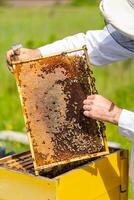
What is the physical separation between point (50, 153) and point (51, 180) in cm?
29

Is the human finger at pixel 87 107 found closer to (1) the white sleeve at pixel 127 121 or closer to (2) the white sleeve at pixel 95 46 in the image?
(1) the white sleeve at pixel 127 121

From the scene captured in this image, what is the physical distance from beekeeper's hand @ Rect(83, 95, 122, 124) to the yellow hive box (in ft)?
0.81

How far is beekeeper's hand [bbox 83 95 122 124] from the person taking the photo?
2521mm

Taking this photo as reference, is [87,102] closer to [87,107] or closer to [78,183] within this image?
[87,107]

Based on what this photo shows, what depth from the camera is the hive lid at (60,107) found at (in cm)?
264

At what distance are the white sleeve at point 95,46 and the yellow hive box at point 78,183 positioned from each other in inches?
21.3

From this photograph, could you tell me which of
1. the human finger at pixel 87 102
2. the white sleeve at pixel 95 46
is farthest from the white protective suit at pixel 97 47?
the human finger at pixel 87 102

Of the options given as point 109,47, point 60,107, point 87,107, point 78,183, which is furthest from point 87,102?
point 109,47

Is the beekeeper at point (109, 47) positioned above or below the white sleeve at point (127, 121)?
above

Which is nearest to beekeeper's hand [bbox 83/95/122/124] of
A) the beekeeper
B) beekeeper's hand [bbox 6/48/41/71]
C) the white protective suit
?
the beekeeper

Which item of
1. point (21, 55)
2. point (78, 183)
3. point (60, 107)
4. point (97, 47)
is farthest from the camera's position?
point (97, 47)

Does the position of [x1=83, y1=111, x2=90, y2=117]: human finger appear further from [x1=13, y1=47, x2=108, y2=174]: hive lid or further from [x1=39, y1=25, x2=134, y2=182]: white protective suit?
[x1=39, y1=25, x2=134, y2=182]: white protective suit

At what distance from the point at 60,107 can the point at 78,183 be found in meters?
0.41

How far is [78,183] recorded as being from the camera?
2514 millimetres
